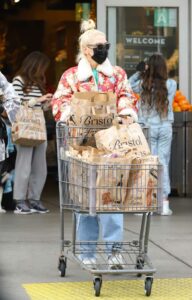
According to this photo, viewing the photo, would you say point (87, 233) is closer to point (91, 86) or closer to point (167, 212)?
point (91, 86)

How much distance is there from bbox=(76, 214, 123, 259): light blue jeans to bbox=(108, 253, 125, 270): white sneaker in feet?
0.21

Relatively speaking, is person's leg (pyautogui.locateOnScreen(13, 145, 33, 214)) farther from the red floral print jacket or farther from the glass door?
the red floral print jacket

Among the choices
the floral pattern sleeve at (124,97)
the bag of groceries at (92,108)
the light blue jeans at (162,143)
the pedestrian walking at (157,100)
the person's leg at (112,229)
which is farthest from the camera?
the light blue jeans at (162,143)

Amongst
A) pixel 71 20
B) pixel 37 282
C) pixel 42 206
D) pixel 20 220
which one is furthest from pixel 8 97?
pixel 71 20

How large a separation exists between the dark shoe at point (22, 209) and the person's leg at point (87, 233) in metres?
3.62

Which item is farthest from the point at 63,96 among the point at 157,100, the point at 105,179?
the point at 157,100

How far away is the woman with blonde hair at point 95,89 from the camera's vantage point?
6895 mm

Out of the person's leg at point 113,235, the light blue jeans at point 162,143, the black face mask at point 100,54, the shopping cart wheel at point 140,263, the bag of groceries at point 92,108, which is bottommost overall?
the shopping cart wheel at point 140,263

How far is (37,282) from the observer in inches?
268

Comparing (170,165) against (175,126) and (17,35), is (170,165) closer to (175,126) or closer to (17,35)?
(175,126)

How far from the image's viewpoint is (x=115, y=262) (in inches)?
267

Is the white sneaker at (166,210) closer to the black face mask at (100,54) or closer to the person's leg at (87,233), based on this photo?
the person's leg at (87,233)

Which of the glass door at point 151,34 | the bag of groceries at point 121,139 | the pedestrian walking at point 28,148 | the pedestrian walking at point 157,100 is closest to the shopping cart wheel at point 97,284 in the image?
the bag of groceries at point 121,139

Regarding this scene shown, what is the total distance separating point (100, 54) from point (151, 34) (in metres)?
5.66
